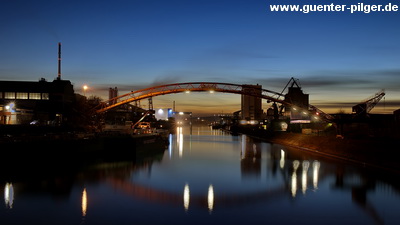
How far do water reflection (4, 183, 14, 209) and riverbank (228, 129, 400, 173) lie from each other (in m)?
30.2

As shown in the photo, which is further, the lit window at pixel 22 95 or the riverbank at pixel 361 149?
the lit window at pixel 22 95

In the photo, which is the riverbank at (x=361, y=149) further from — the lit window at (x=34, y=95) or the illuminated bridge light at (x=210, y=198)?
the lit window at (x=34, y=95)

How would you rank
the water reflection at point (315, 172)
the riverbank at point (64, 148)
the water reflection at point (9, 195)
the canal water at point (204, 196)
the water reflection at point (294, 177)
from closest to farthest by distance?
1. the canal water at point (204, 196)
2. the water reflection at point (9, 195)
3. the water reflection at point (294, 177)
4. the water reflection at point (315, 172)
5. the riverbank at point (64, 148)

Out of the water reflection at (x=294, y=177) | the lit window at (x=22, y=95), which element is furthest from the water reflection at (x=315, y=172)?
the lit window at (x=22, y=95)

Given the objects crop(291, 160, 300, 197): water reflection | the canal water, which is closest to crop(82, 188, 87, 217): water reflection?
the canal water

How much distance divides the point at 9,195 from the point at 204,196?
44.7 ft

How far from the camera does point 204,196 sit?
1070 inches

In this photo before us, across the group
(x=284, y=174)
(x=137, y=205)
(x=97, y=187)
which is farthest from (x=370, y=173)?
(x=97, y=187)

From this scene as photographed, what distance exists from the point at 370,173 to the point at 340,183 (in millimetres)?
4534

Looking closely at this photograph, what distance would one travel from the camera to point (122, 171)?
39.7 meters

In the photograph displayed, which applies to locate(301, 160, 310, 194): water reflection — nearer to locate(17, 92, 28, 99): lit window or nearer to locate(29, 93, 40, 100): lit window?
locate(29, 93, 40, 100): lit window

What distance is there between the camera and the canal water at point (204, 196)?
831 inches

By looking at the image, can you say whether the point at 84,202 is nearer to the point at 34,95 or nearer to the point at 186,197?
the point at 186,197

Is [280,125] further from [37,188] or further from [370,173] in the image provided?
[37,188]
